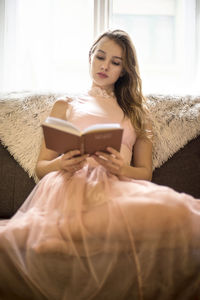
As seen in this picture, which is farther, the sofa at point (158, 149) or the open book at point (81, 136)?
the sofa at point (158, 149)

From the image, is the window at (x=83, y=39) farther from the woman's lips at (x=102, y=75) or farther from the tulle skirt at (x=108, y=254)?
the tulle skirt at (x=108, y=254)

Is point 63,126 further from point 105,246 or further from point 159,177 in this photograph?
point 159,177

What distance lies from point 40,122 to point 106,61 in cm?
45

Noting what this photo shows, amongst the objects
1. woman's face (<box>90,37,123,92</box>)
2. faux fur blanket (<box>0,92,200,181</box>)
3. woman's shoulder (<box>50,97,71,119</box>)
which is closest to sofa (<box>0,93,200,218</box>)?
faux fur blanket (<box>0,92,200,181</box>)

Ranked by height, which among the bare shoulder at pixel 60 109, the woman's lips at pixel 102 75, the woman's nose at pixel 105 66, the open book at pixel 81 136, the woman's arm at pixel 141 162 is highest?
the woman's nose at pixel 105 66

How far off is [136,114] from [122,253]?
81 cm

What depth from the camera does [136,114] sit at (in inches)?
60.5

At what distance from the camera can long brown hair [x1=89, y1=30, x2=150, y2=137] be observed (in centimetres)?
153

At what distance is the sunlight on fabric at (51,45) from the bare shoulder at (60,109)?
2.12 feet

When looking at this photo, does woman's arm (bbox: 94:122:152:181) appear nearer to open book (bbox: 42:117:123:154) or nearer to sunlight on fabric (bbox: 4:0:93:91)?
open book (bbox: 42:117:123:154)

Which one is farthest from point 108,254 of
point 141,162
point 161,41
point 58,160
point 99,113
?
point 161,41

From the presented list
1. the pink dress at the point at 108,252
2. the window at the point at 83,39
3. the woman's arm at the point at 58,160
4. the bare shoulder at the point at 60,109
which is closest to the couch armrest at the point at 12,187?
the woman's arm at the point at 58,160

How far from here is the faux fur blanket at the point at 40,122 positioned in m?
1.53

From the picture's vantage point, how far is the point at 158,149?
5.10 feet
